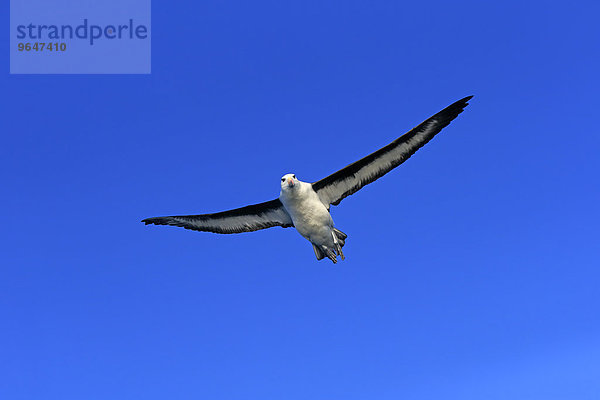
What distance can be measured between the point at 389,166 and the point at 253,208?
472 cm

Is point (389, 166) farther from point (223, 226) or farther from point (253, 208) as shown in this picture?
point (223, 226)

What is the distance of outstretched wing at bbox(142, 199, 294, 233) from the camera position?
2014cm

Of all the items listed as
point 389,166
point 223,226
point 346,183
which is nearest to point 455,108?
point 389,166

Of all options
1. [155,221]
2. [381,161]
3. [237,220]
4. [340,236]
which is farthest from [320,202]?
[155,221]

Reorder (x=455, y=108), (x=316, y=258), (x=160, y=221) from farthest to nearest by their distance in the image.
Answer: (x=160, y=221) → (x=316, y=258) → (x=455, y=108)

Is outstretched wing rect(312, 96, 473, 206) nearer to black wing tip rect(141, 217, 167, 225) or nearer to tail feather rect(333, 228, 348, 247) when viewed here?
tail feather rect(333, 228, 348, 247)

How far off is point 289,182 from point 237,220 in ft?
11.2

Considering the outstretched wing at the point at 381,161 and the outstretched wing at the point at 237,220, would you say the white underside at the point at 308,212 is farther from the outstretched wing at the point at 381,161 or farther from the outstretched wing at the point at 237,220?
the outstretched wing at the point at 237,220

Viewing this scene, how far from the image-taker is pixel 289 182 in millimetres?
18203

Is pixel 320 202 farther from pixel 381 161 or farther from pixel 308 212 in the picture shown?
pixel 381 161

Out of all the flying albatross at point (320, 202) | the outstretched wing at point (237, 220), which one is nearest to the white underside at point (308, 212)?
the flying albatross at point (320, 202)

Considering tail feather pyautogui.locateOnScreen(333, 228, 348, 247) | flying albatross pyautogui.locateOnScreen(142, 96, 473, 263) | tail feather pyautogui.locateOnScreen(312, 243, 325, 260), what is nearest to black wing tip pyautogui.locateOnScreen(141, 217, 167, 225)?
flying albatross pyautogui.locateOnScreen(142, 96, 473, 263)

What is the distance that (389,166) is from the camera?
19.4 m

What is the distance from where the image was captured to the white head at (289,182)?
717 inches
